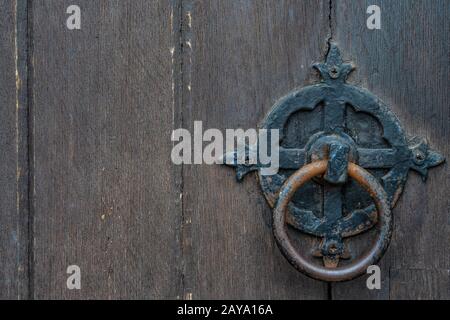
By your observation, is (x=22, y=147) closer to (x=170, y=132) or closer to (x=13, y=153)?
(x=13, y=153)

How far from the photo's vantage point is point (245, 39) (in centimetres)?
66

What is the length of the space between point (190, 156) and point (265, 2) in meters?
0.20

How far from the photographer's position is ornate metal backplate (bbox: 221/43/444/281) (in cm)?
65

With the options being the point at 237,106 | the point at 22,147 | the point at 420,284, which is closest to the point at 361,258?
the point at 420,284

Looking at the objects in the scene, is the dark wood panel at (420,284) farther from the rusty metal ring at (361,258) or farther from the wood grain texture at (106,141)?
the wood grain texture at (106,141)

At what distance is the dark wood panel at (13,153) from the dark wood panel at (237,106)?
191mm

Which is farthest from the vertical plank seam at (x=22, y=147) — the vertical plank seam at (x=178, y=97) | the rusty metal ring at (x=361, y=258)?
the rusty metal ring at (x=361, y=258)

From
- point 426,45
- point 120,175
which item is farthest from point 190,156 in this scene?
point 426,45

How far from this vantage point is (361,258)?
604 mm

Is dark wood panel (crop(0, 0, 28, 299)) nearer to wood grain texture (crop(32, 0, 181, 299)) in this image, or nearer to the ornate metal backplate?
wood grain texture (crop(32, 0, 181, 299))

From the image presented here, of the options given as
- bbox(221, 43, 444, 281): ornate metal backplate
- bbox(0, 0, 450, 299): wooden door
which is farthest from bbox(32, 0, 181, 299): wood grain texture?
bbox(221, 43, 444, 281): ornate metal backplate

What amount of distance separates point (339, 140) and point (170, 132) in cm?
20
